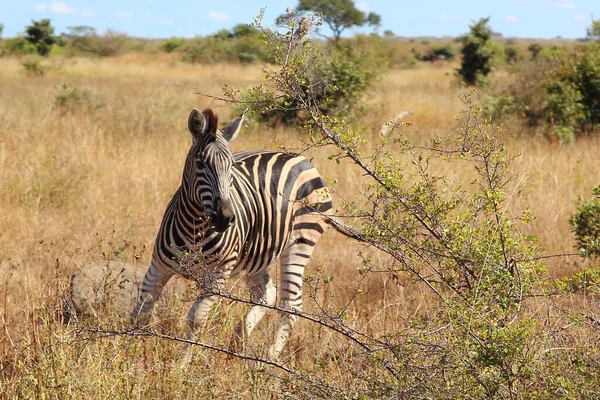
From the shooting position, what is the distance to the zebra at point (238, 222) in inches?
167

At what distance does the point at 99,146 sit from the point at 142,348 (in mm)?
6522

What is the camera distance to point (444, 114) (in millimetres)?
17594

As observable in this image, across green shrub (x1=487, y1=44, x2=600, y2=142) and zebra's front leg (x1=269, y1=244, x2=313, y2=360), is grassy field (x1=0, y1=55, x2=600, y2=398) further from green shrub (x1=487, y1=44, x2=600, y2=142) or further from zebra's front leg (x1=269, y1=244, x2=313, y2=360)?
green shrub (x1=487, y1=44, x2=600, y2=142)

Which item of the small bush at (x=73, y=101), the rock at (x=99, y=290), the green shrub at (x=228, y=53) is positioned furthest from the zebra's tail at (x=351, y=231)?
the green shrub at (x=228, y=53)

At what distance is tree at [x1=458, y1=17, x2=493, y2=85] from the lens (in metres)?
26.3

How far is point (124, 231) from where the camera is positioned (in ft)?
23.2

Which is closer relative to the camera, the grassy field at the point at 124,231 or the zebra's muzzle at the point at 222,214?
the grassy field at the point at 124,231

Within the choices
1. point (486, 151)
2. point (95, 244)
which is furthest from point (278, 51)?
point (95, 244)

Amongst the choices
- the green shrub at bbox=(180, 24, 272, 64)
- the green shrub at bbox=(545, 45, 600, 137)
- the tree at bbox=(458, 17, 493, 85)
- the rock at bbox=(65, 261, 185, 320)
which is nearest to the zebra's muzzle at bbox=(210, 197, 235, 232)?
the rock at bbox=(65, 261, 185, 320)

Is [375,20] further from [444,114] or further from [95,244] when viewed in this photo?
[95,244]

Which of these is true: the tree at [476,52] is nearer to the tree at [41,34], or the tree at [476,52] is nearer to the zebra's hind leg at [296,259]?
the zebra's hind leg at [296,259]

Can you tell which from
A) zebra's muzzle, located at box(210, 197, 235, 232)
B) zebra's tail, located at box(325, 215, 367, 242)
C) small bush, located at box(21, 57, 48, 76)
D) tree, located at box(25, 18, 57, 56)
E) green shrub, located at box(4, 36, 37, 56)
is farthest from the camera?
tree, located at box(25, 18, 57, 56)

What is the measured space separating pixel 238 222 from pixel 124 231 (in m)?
2.68

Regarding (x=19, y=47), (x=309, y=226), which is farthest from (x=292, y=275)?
(x=19, y=47)
